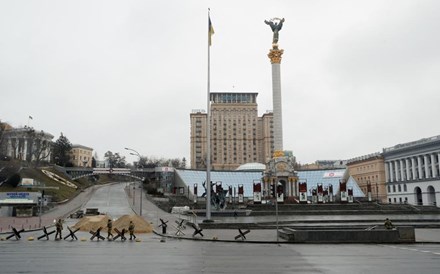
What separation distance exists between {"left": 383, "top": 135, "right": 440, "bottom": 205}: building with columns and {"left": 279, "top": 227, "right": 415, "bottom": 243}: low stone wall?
271 feet

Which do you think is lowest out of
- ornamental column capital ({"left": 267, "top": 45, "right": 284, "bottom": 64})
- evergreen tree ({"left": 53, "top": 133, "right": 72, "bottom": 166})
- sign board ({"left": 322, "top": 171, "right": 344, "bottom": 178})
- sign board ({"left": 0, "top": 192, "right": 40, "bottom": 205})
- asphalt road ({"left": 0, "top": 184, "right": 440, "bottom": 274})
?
asphalt road ({"left": 0, "top": 184, "right": 440, "bottom": 274})

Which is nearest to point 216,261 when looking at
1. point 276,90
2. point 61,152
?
point 276,90

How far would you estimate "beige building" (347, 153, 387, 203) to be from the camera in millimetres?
125075

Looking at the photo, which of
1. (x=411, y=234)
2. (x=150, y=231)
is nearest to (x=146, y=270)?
(x=411, y=234)

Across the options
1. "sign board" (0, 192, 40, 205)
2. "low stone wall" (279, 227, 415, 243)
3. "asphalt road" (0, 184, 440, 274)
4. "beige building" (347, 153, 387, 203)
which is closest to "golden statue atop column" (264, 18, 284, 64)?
"beige building" (347, 153, 387, 203)

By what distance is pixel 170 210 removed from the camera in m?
68.8

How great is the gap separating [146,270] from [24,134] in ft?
404

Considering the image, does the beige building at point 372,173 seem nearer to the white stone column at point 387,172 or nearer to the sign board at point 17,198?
the white stone column at point 387,172

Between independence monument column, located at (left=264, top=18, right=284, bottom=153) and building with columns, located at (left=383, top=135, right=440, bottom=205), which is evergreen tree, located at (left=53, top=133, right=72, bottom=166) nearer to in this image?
independence monument column, located at (left=264, top=18, right=284, bottom=153)

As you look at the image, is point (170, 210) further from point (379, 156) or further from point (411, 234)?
point (379, 156)

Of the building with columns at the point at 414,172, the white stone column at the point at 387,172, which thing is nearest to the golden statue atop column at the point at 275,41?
the building with columns at the point at 414,172

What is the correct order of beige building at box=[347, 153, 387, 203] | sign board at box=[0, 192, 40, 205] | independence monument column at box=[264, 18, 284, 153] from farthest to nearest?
1. beige building at box=[347, 153, 387, 203]
2. independence monument column at box=[264, 18, 284, 153]
3. sign board at box=[0, 192, 40, 205]

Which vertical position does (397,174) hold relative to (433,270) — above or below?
above

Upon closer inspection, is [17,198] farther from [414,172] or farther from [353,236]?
[414,172]
